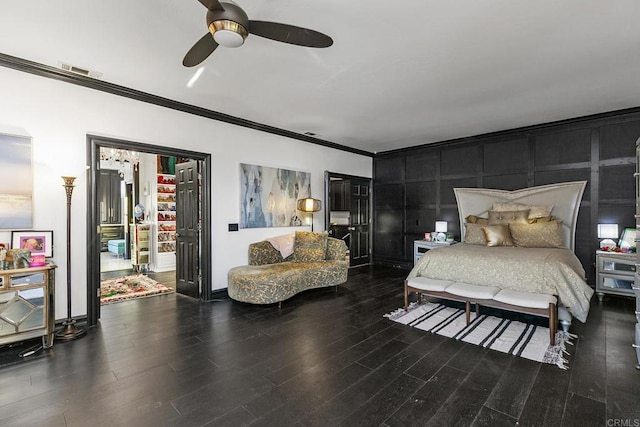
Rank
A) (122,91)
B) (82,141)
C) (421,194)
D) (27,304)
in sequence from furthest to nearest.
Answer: (421,194)
(122,91)
(82,141)
(27,304)

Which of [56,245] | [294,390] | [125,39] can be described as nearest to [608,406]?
[294,390]

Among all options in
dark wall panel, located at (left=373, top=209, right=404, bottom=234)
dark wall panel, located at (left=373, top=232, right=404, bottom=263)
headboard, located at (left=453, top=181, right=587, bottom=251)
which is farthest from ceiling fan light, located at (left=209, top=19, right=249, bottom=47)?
dark wall panel, located at (left=373, top=232, right=404, bottom=263)

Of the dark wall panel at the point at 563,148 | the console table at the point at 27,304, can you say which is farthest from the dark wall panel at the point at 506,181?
the console table at the point at 27,304

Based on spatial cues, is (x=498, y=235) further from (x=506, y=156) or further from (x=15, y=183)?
(x=15, y=183)

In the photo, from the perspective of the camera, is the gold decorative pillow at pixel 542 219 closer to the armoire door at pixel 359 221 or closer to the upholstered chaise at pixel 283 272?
the upholstered chaise at pixel 283 272

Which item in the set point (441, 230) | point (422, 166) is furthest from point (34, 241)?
point (422, 166)

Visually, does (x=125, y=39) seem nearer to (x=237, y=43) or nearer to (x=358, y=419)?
(x=237, y=43)

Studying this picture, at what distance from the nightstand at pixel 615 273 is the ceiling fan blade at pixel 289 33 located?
4.89m

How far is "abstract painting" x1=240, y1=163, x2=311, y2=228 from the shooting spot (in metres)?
4.80

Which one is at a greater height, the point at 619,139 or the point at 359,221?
the point at 619,139

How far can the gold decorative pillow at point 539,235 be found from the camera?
4250 millimetres

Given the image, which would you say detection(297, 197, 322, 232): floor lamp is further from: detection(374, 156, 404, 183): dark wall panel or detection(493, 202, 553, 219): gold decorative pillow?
detection(493, 202, 553, 219): gold decorative pillow

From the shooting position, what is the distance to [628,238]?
4230 mm

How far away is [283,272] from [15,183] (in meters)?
2.96
